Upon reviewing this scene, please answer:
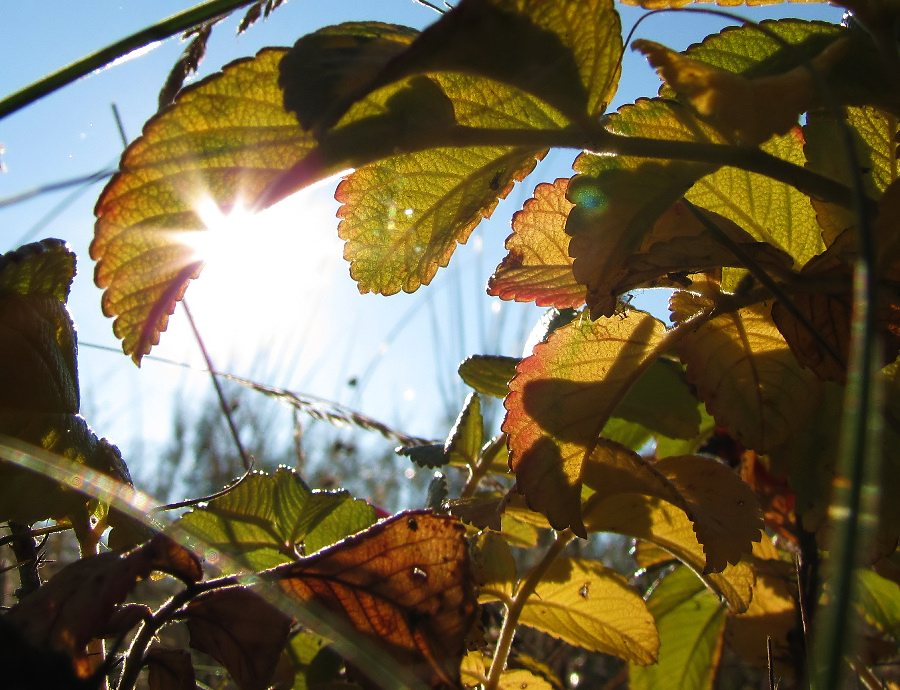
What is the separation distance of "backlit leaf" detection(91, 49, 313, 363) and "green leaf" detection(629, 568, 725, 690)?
78cm

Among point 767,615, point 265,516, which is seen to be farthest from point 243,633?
point 767,615

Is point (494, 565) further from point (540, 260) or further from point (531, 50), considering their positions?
point (531, 50)

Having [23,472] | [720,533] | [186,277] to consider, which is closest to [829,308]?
[720,533]

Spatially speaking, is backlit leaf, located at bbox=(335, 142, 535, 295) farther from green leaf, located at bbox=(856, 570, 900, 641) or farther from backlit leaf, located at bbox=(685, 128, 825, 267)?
green leaf, located at bbox=(856, 570, 900, 641)

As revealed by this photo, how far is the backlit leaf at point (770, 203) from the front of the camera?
74cm

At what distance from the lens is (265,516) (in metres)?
0.72

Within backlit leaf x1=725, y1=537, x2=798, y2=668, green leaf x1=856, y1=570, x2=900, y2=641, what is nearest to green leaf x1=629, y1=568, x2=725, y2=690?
backlit leaf x1=725, y1=537, x2=798, y2=668

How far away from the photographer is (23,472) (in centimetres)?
60

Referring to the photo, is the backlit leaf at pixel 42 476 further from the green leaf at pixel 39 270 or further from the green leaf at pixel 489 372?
the green leaf at pixel 489 372

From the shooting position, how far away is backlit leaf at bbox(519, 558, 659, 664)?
0.85 metres

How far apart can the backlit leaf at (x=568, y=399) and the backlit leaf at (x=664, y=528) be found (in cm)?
15

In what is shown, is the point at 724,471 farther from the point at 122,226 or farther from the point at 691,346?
the point at 122,226

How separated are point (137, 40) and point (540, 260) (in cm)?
38

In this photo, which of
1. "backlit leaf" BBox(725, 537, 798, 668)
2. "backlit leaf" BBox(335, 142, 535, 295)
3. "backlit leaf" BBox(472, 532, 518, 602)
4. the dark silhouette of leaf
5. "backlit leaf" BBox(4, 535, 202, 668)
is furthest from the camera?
"backlit leaf" BBox(725, 537, 798, 668)
